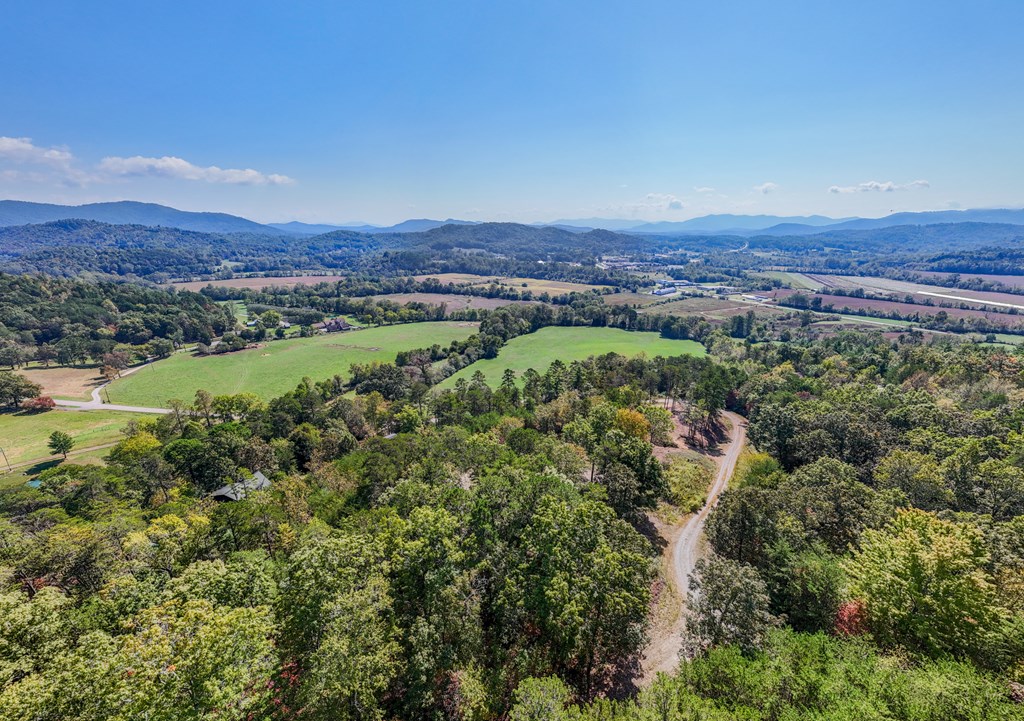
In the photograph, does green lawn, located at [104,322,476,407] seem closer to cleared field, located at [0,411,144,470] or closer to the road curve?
cleared field, located at [0,411,144,470]

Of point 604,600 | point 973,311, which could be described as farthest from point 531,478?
point 973,311

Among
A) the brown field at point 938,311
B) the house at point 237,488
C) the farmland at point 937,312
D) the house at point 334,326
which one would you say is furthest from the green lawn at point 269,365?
the brown field at point 938,311

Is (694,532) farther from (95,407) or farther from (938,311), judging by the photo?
(938,311)

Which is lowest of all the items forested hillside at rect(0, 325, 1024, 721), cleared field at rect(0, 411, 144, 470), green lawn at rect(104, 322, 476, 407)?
cleared field at rect(0, 411, 144, 470)

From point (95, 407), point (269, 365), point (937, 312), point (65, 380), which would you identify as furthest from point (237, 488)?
point (937, 312)

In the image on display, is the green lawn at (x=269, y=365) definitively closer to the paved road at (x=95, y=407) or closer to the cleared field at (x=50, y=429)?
the paved road at (x=95, y=407)

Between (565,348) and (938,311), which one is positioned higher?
(938,311)

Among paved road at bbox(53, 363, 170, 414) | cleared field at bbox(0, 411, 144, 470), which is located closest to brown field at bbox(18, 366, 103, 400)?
paved road at bbox(53, 363, 170, 414)
